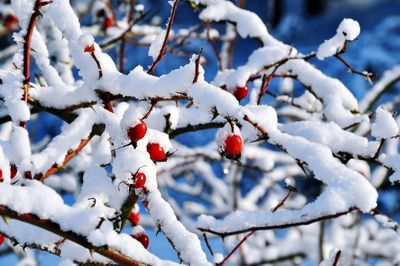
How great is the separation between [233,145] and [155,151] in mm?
184

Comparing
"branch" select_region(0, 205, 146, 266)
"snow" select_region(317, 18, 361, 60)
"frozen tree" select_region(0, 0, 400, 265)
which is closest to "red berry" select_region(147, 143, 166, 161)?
"frozen tree" select_region(0, 0, 400, 265)

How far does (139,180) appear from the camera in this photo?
112 centimetres

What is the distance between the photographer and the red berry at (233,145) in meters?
1.27

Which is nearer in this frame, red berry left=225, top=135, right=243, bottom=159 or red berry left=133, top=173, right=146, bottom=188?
red berry left=133, top=173, right=146, bottom=188

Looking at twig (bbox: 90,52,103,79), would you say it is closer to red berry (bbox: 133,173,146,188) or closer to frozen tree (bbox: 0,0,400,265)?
frozen tree (bbox: 0,0,400,265)

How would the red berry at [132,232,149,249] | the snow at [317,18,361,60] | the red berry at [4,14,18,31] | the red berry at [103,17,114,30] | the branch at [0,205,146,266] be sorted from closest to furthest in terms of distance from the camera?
the branch at [0,205,146,266], the red berry at [132,232,149,249], the snow at [317,18,361,60], the red berry at [103,17,114,30], the red berry at [4,14,18,31]

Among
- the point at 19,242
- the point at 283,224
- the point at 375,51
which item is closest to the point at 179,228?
the point at 283,224

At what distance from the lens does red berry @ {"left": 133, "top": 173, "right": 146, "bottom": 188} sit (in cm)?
111

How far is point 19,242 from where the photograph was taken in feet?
3.31

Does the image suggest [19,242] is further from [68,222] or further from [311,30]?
[311,30]

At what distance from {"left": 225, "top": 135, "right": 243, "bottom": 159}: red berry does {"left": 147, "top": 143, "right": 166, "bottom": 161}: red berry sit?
0.50ft

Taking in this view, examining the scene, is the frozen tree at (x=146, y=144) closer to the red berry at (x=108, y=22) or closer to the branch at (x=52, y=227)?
the branch at (x=52, y=227)

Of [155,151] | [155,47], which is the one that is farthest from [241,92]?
[155,151]

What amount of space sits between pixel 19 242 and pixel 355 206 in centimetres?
64
